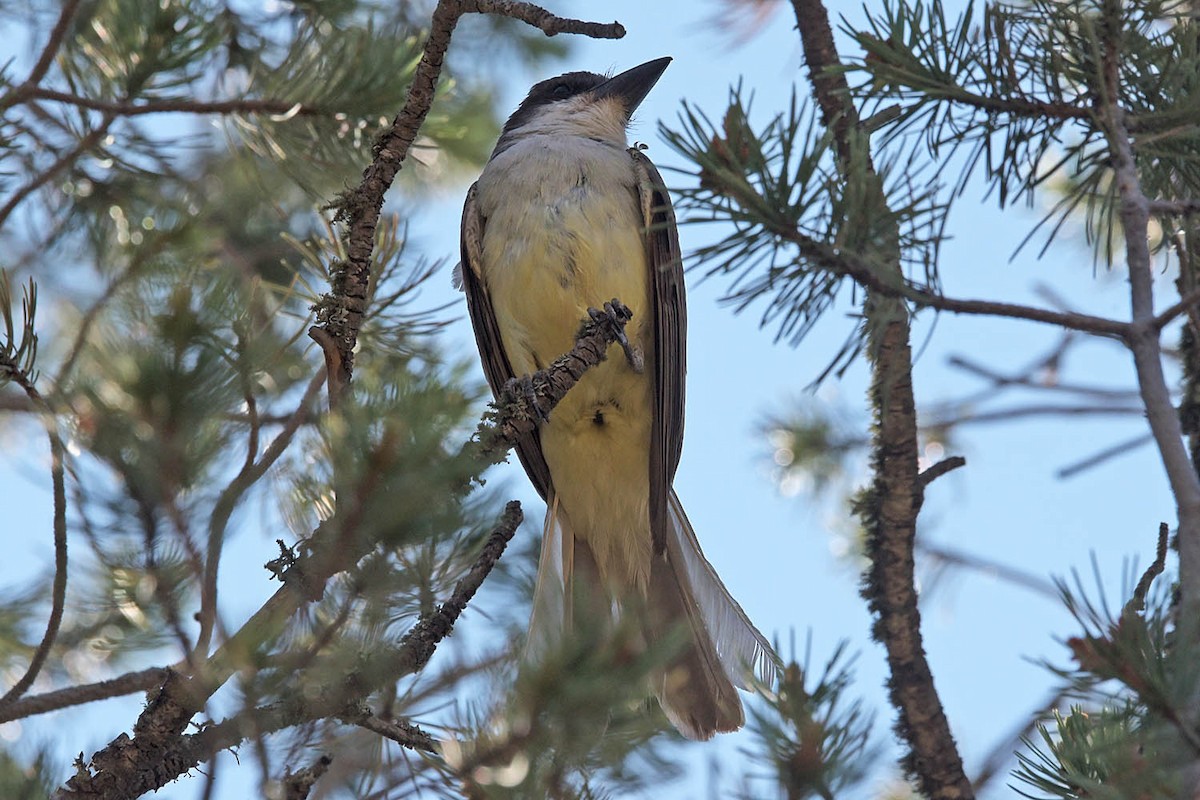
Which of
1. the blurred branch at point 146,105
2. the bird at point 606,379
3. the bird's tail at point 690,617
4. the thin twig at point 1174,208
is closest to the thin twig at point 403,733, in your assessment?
the bird's tail at point 690,617

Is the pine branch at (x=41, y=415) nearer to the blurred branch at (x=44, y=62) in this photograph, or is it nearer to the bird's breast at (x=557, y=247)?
the blurred branch at (x=44, y=62)

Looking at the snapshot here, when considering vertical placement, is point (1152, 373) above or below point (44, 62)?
below

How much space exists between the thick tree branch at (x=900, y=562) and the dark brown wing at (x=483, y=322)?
4.96ft

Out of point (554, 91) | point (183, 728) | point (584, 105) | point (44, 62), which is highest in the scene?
point (554, 91)

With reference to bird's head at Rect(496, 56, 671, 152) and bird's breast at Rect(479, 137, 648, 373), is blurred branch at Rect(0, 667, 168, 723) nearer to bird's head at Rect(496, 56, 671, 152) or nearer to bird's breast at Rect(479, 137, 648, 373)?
bird's breast at Rect(479, 137, 648, 373)

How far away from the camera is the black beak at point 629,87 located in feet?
19.4

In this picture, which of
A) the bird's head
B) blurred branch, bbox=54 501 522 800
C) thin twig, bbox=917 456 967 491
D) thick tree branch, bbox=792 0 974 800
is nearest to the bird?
the bird's head

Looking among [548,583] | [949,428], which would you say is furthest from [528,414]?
[949,428]

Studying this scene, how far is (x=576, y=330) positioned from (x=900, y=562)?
57.4 inches

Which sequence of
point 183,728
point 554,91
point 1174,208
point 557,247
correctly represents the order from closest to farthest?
1. point 1174,208
2. point 183,728
3. point 557,247
4. point 554,91

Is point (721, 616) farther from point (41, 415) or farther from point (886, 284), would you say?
point (41, 415)

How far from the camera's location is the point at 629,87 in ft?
19.4

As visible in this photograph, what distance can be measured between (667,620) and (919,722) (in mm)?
1346

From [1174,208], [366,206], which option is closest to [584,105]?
[366,206]
